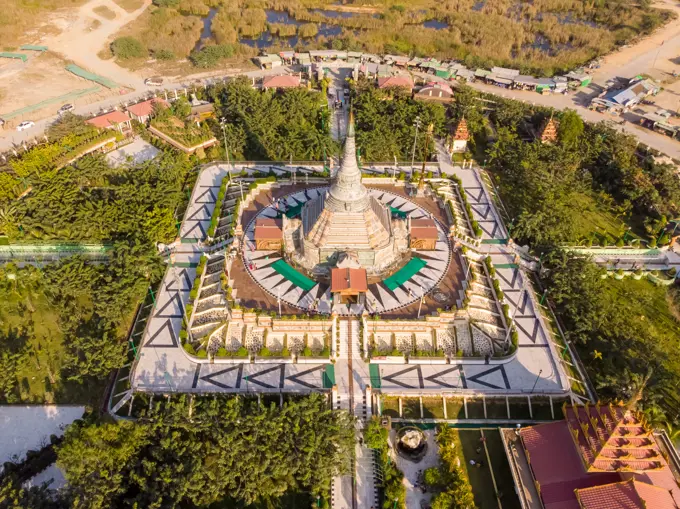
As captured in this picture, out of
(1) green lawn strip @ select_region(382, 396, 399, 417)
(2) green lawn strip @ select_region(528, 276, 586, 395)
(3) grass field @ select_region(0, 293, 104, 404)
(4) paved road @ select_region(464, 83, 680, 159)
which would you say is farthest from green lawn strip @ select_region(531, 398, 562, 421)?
(4) paved road @ select_region(464, 83, 680, 159)

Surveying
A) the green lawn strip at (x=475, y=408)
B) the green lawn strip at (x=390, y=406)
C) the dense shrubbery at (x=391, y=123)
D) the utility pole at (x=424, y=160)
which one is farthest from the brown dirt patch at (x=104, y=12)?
the green lawn strip at (x=475, y=408)

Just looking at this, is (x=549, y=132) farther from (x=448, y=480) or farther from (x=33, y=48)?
(x=33, y=48)

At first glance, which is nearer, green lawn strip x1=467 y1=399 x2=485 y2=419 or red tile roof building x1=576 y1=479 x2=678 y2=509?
red tile roof building x1=576 y1=479 x2=678 y2=509

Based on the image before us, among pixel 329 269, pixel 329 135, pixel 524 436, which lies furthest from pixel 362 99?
pixel 524 436

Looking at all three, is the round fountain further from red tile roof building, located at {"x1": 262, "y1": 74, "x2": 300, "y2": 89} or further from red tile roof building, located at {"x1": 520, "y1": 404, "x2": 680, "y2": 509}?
red tile roof building, located at {"x1": 262, "y1": 74, "x2": 300, "y2": 89}

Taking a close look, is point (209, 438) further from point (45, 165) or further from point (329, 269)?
point (45, 165)

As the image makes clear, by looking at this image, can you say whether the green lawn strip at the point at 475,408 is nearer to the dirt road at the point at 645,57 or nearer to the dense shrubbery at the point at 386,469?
the dense shrubbery at the point at 386,469
